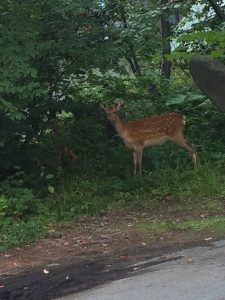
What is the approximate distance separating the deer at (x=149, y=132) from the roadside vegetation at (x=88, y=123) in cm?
29

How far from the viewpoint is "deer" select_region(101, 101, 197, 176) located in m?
12.1

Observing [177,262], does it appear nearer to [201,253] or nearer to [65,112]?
[201,253]

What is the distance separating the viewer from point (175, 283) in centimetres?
575

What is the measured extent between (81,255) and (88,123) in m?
5.63

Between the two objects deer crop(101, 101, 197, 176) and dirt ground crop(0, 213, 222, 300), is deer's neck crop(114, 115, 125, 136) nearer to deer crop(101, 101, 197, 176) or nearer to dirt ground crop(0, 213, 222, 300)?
deer crop(101, 101, 197, 176)

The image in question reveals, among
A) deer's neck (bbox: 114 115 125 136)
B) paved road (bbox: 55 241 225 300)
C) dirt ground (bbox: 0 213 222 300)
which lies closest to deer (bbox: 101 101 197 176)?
deer's neck (bbox: 114 115 125 136)

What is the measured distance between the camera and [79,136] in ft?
42.2

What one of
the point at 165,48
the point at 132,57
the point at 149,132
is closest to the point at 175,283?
the point at 149,132

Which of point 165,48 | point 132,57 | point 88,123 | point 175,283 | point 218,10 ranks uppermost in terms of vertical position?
point 218,10

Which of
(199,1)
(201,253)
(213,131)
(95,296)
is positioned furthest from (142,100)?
(95,296)

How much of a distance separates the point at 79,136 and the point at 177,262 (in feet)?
21.6

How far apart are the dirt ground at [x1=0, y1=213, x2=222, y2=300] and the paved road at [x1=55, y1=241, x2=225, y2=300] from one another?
12.1 inches

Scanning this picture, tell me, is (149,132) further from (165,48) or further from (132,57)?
(165,48)

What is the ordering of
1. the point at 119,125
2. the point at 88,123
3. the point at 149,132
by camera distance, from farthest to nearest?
the point at 88,123, the point at 119,125, the point at 149,132
